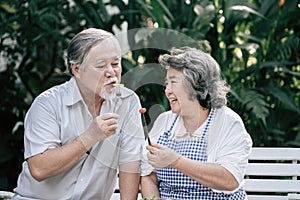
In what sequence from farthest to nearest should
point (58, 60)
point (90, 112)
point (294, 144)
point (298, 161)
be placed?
1. point (58, 60)
2. point (294, 144)
3. point (298, 161)
4. point (90, 112)

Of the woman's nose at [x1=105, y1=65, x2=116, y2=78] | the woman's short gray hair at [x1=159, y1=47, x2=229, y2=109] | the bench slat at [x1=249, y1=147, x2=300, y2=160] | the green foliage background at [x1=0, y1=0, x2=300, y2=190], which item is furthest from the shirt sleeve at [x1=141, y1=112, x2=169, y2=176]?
the green foliage background at [x1=0, y1=0, x2=300, y2=190]

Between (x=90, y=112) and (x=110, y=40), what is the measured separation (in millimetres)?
317

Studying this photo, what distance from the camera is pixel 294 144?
4.30 m

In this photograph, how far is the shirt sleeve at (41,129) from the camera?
2.49 metres

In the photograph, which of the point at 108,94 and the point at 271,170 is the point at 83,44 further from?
the point at 271,170

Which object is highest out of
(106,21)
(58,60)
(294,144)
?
(106,21)

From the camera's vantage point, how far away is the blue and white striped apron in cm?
253

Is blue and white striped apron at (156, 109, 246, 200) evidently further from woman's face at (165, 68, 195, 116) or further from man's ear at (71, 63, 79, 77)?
man's ear at (71, 63, 79, 77)

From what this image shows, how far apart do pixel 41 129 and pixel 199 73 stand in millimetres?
609

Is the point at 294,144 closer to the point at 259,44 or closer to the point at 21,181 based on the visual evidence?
the point at 259,44

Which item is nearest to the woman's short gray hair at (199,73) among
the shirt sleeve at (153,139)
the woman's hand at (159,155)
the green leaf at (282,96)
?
the shirt sleeve at (153,139)

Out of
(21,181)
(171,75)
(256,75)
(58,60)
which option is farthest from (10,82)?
(171,75)

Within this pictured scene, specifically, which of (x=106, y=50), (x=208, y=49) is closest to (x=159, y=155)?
(x=106, y=50)

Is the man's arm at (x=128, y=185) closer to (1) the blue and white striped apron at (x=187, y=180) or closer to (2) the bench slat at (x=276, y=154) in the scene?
(1) the blue and white striped apron at (x=187, y=180)
